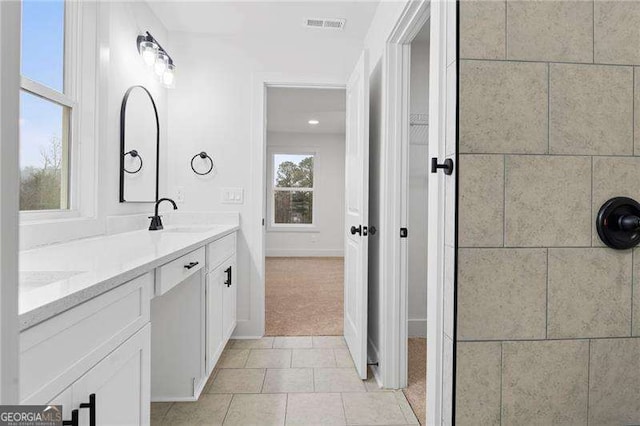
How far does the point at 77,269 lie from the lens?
99cm

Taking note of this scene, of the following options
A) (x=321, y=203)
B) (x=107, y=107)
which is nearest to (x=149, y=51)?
(x=107, y=107)

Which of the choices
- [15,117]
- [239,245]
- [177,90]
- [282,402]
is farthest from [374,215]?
[15,117]

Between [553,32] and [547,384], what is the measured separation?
90 cm

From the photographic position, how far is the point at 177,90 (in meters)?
2.74

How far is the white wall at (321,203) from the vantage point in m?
6.92

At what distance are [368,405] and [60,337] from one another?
1.56 m

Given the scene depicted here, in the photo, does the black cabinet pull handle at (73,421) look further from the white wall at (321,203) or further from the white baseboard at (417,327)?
the white wall at (321,203)

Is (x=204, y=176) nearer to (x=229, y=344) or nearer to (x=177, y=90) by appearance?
(x=177, y=90)

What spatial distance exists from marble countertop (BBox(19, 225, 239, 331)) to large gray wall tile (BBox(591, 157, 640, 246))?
124 cm

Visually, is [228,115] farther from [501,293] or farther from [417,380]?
[501,293]

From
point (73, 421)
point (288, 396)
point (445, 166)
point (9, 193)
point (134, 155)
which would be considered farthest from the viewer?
point (134, 155)

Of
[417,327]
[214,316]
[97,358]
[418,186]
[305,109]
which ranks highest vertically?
[305,109]

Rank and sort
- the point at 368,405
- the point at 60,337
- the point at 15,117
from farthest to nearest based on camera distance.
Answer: the point at 368,405
the point at 60,337
the point at 15,117

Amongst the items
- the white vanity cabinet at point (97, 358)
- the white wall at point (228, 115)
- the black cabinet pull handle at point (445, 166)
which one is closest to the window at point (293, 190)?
the white wall at point (228, 115)
